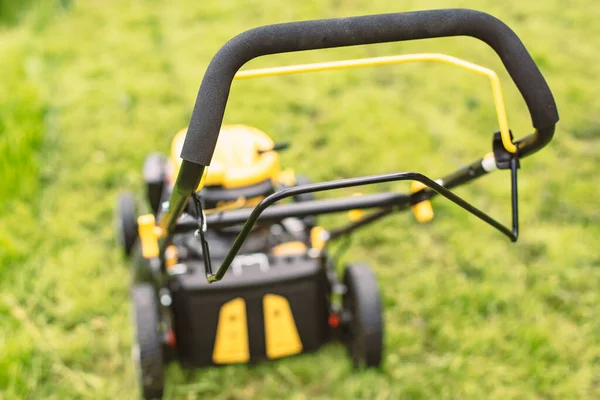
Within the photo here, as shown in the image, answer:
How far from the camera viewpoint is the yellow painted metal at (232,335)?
6.57 feet

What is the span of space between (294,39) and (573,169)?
2875mm

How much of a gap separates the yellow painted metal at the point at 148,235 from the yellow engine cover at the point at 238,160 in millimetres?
311

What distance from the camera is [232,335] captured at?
2051 millimetres

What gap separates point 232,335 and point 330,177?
1.58 meters

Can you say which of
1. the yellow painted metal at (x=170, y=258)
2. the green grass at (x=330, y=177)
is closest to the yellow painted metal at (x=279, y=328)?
the green grass at (x=330, y=177)

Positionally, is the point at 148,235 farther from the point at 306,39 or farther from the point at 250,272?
the point at 306,39

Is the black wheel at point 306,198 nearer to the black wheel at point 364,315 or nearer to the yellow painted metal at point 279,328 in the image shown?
the black wheel at point 364,315

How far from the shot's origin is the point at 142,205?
10.4 ft

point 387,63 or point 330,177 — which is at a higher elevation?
point 387,63

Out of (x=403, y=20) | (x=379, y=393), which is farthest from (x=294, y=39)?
(x=379, y=393)

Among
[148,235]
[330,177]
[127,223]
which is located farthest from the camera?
[330,177]

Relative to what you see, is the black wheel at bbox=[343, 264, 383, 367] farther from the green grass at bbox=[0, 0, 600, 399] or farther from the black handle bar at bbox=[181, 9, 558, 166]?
the black handle bar at bbox=[181, 9, 558, 166]

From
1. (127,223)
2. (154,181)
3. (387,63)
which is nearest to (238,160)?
(154,181)

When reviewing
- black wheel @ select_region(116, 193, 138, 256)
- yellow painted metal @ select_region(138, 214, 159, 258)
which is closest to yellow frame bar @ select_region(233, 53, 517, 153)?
yellow painted metal @ select_region(138, 214, 159, 258)
